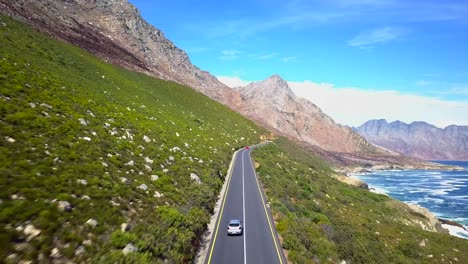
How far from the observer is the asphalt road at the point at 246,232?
20.5 meters

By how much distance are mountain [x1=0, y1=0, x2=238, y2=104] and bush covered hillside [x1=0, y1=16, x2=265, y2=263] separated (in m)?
30.3

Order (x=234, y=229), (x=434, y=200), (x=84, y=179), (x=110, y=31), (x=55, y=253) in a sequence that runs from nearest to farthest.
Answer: (x=55, y=253) < (x=84, y=179) < (x=234, y=229) < (x=434, y=200) < (x=110, y=31)

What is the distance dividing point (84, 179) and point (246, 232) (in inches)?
564

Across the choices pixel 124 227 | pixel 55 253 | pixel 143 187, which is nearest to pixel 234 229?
pixel 143 187

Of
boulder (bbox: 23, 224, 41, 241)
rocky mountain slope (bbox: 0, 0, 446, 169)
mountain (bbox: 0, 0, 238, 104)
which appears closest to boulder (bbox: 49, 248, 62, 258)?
boulder (bbox: 23, 224, 41, 241)

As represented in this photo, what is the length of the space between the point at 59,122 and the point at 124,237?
41.5 ft

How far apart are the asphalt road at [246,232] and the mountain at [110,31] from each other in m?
54.1

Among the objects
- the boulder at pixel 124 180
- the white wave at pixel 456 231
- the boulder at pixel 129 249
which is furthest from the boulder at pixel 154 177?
the white wave at pixel 456 231

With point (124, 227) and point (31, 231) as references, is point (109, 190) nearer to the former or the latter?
point (124, 227)

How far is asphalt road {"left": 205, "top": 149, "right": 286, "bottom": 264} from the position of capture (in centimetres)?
2048

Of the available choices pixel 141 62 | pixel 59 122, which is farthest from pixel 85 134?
pixel 141 62

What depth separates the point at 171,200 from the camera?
2280cm

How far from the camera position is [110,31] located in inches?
3910

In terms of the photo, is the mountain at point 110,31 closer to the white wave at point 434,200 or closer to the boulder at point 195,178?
the boulder at point 195,178
